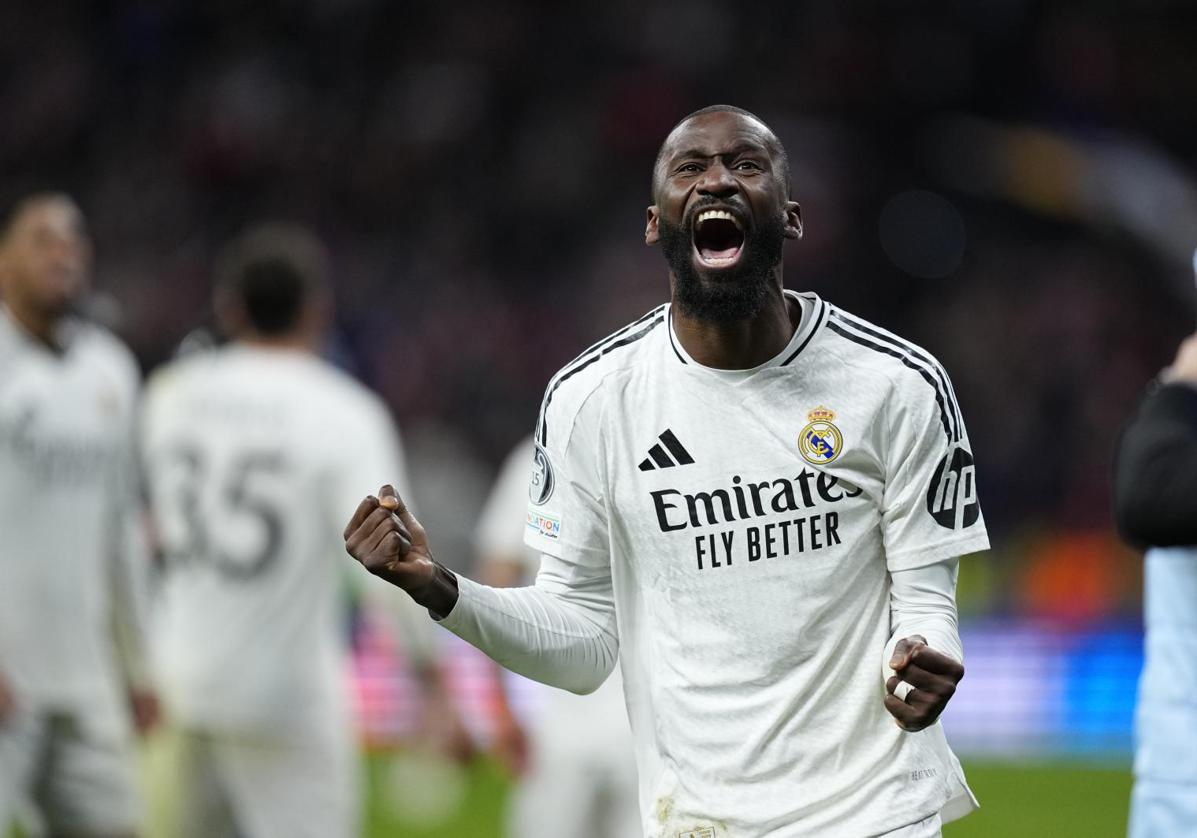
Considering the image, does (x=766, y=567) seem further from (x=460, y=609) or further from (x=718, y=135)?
(x=718, y=135)

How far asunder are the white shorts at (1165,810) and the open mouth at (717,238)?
1.54 m

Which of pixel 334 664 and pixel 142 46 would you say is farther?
pixel 142 46

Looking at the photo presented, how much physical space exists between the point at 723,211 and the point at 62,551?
353 centimetres

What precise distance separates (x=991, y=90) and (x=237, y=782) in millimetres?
18099

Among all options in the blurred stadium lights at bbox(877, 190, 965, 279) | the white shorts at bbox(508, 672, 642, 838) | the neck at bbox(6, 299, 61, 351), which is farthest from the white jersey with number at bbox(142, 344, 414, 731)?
the blurred stadium lights at bbox(877, 190, 965, 279)

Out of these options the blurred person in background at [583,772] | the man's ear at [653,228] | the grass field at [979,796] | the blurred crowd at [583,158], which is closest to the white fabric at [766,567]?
the man's ear at [653,228]

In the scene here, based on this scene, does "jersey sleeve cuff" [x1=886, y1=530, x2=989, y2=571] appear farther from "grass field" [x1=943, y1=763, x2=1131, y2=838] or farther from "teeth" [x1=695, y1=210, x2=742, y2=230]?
"grass field" [x1=943, y1=763, x2=1131, y2=838]

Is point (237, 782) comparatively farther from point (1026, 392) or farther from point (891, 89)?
point (891, 89)

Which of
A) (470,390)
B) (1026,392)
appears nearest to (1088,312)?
(1026,392)

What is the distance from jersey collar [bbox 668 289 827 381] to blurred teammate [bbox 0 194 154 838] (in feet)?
10.2

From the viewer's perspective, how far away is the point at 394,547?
3.00 meters

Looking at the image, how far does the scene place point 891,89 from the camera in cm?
2164

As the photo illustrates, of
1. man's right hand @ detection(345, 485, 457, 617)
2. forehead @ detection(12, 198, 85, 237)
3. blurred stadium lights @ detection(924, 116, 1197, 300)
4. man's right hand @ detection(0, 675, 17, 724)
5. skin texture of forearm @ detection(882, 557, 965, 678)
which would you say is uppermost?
blurred stadium lights @ detection(924, 116, 1197, 300)

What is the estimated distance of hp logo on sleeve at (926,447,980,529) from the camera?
3203 mm
